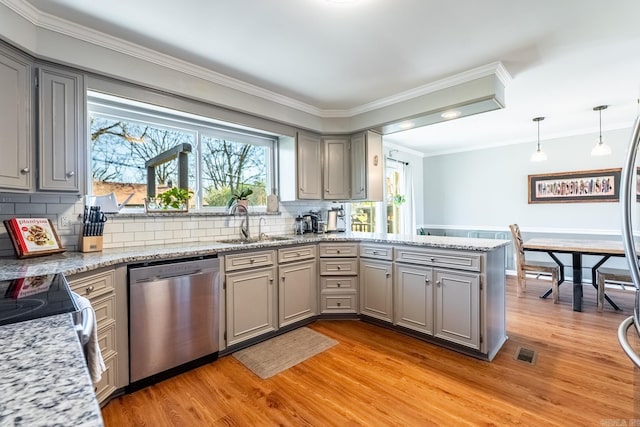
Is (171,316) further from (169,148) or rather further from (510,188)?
(510,188)

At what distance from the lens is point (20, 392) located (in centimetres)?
49

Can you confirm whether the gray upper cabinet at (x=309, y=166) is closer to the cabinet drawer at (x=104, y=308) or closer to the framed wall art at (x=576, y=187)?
the cabinet drawer at (x=104, y=308)

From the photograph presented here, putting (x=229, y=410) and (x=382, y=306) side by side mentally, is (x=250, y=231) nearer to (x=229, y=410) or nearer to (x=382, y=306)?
(x=382, y=306)

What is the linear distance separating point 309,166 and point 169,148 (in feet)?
4.99

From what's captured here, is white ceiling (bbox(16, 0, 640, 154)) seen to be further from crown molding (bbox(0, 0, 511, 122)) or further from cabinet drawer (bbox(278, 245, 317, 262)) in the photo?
cabinet drawer (bbox(278, 245, 317, 262))

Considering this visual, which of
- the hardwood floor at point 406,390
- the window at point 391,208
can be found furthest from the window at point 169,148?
the window at point 391,208

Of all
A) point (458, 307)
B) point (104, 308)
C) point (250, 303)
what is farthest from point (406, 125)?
point (104, 308)

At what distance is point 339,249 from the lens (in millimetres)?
3281

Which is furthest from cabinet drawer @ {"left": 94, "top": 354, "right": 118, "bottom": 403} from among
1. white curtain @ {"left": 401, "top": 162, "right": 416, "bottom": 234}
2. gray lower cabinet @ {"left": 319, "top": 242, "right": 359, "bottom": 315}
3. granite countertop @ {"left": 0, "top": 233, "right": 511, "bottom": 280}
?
white curtain @ {"left": 401, "top": 162, "right": 416, "bottom": 234}

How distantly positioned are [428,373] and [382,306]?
878 millimetres

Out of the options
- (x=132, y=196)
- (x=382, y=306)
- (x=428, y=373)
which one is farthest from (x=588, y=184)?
(x=132, y=196)

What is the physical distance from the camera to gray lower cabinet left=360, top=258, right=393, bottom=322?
3.02 metres

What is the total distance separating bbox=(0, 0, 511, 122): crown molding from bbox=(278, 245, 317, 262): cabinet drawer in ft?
5.19

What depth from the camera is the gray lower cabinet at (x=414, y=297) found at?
2713mm
